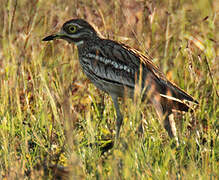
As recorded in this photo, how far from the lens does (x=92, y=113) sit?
4910 millimetres

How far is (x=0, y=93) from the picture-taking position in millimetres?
4922

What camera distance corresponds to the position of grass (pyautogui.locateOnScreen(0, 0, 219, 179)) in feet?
11.2

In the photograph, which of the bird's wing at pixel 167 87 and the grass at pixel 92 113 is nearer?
the grass at pixel 92 113

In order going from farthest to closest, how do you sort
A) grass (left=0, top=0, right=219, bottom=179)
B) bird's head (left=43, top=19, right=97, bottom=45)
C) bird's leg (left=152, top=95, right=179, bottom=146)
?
bird's head (left=43, top=19, right=97, bottom=45), bird's leg (left=152, top=95, right=179, bottom=146), grass (left=0, top=0, right=219, bottom=179)

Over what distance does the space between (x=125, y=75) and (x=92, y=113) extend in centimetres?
53

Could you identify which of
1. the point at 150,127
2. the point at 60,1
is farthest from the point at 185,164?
the point at 60,1

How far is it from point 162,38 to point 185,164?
2.40 meters

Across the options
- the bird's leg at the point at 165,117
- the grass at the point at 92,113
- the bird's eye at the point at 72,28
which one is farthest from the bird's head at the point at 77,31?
the bird's leg at the point at 165,117

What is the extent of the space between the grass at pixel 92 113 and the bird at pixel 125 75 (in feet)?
0.47

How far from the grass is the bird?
0.14 m

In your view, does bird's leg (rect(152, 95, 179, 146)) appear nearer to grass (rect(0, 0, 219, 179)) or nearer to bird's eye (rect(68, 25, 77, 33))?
grass (rect(0, 0, 219, 179))

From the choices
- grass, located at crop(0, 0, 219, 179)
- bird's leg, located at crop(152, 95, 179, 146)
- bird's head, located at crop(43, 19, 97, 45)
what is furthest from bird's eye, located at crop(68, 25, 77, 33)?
bird's leg, located at crop(152, 95, 179, 146)

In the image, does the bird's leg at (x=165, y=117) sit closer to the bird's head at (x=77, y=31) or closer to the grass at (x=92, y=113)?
the grass at (x=92, y=113)

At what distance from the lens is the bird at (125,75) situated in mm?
4520
